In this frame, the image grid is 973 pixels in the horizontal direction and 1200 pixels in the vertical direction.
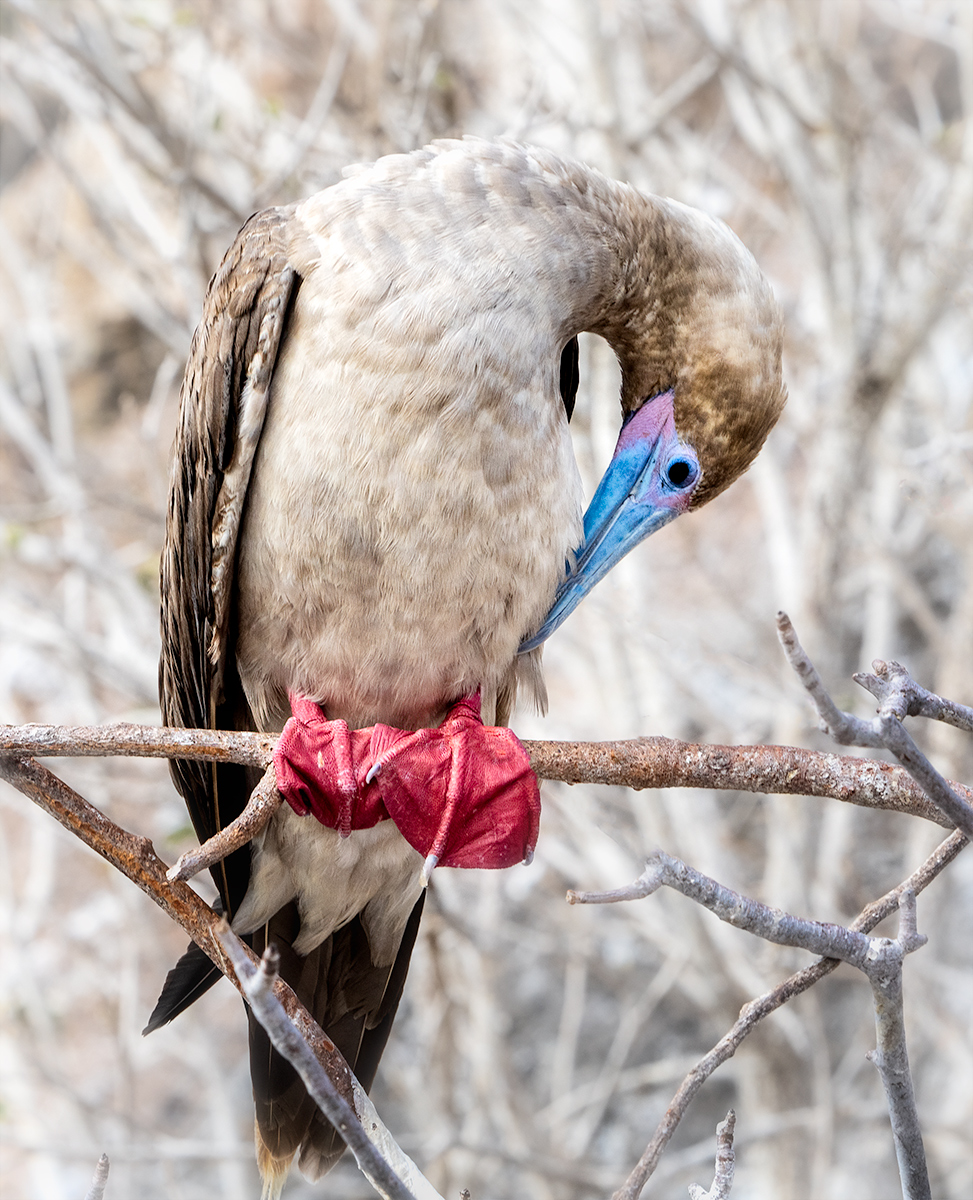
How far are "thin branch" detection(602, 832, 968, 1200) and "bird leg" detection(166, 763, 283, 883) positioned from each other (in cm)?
80

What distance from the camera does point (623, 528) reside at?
9.66ft

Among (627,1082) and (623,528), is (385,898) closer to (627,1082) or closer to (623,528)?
(623,528)

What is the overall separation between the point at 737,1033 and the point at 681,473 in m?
1.47

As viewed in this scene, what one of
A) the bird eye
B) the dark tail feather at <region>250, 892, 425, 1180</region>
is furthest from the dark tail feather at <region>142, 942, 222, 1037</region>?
the bird eye

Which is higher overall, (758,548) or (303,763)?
(758,548)

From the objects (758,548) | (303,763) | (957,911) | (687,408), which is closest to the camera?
(303,763)

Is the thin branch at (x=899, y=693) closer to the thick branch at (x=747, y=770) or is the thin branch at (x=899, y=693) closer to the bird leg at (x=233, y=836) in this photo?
the thick branch at (x=747, y=770)

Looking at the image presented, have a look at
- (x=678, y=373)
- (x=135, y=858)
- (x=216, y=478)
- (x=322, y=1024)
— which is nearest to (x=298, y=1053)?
(x=135, y=858)

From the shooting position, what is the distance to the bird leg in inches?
70.5

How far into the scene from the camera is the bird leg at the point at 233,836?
179 cm

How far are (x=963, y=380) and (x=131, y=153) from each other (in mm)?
4560

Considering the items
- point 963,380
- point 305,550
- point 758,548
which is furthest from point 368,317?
point 758,548

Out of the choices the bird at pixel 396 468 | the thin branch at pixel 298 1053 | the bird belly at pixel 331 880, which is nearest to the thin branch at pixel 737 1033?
the thin branch at pixel 298 1053

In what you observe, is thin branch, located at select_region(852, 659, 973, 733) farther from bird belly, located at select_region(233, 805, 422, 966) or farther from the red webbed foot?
bird belly, located at select_region(233, 805, 422, 966)
